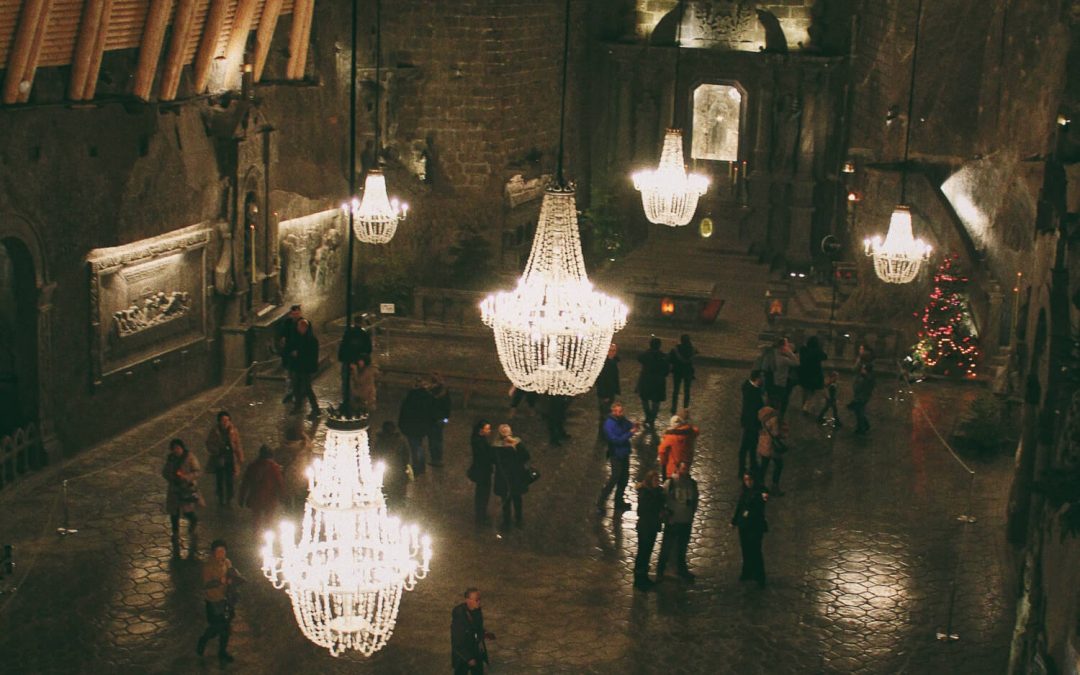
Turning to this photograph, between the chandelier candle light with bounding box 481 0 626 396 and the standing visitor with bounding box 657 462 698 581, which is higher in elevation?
the chandelier candle light with bounding box 481 0 626 396

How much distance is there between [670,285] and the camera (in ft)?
85.3

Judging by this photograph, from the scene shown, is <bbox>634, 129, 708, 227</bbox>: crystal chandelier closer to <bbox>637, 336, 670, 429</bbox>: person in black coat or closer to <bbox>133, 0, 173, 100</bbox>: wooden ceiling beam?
<bbox>637, 336, 670, 429</bbox>: person in black coat

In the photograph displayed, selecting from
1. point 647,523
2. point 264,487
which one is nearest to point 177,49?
point 264,487

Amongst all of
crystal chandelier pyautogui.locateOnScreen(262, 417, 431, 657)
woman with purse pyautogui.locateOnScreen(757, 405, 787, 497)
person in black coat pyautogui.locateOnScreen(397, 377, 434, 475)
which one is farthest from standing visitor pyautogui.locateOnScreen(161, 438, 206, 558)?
woman with purse pyautogui.locateOnScreen(757, 405, 787, 497)

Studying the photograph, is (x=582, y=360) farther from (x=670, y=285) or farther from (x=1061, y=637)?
(x=670, y=285)

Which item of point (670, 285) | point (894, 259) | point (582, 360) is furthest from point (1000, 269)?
point (582, 360)

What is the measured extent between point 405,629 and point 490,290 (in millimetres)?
11906

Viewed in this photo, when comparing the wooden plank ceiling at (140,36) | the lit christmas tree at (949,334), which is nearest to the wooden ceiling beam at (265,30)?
the wooden plank ceiling at (140,36)

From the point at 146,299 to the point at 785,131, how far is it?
1350 cm

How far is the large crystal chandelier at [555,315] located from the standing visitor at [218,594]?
8.88ft

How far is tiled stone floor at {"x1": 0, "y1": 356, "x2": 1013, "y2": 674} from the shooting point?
46.1ft

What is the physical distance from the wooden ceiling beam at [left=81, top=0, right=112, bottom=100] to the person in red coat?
4602 mm

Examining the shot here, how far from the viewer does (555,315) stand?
13.2 meters

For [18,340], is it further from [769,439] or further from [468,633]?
[769,439]
